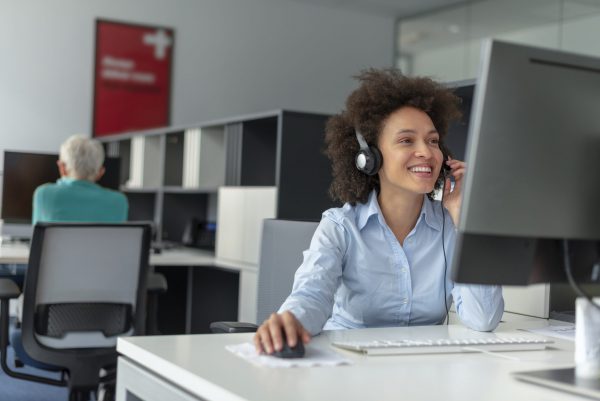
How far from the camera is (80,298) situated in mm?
2916

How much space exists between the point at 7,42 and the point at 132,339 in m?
5.39

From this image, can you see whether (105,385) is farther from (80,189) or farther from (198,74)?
(198,74)

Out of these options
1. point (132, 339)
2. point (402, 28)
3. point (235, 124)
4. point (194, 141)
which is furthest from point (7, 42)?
point (132, 339)

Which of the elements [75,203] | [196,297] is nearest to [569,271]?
[75,203]

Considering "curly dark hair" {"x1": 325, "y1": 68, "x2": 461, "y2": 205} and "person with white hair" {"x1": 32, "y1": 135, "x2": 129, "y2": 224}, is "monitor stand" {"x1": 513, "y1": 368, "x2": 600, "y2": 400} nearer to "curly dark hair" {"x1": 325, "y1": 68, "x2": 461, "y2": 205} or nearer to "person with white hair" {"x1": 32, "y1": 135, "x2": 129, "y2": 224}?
"curly dark hair" {"x1": 325, "y1": 68, "x2": 461, "y2": 205}

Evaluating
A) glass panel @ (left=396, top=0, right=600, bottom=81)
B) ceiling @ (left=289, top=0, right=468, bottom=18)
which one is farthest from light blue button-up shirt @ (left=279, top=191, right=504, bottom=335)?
ceiling @ (left=289, top=0, right=468, bottom=18)

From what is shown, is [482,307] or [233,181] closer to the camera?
[482,307]

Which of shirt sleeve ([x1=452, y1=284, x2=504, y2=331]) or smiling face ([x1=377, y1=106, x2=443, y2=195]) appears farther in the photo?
smiling face ([x1=377, y1=106, x2=443, y2=195])

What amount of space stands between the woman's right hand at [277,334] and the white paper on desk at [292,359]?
2 cm

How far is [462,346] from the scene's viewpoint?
1.55m

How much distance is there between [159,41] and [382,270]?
538 cm

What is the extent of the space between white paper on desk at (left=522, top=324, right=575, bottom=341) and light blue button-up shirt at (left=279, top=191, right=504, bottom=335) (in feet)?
0.45

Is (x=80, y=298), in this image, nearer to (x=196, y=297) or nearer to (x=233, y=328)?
(x=233, y=328)

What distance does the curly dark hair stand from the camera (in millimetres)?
2078
